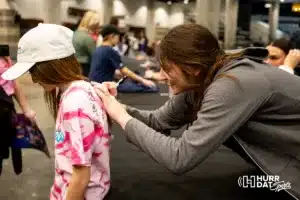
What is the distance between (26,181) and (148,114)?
1694 mm

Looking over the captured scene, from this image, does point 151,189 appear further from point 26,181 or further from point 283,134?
point 26,181

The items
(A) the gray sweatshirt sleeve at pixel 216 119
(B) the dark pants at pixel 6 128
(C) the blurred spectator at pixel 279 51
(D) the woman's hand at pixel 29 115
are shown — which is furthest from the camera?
(C) the blurred spectator at pixel 279 51

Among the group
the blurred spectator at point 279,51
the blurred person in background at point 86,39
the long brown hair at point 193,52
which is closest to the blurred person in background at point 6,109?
the long brown hair at point 193,52

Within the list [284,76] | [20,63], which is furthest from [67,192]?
[284,76]

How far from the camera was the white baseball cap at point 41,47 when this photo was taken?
116 centimetres

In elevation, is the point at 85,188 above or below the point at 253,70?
below

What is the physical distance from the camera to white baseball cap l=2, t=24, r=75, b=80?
116cm

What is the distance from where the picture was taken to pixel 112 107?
3.95 ft

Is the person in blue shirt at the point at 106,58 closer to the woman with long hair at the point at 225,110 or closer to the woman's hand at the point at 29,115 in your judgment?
the woman's hand at the point at 29,115

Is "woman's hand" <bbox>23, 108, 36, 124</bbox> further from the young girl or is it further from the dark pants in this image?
the young girl

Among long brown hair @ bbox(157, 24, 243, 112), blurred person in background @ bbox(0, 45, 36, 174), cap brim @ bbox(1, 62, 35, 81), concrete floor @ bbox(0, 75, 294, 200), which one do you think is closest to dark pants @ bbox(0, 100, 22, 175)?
blurred person in background @ bbox(0, 45, 36, 174)

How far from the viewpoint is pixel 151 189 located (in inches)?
58.1

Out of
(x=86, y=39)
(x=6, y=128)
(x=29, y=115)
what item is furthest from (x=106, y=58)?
(x=6, y=128)

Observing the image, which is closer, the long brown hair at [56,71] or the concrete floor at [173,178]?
the long brown hair at [56,71]
